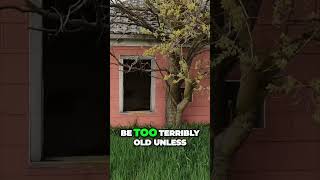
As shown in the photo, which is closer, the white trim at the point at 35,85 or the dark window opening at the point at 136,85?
the dark window opening at the point at 136,85

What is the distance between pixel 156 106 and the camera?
13.6ft

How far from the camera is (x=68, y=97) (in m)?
4.74

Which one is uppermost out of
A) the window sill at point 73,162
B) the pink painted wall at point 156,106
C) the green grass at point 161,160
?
the pink painted wall at point 156,106

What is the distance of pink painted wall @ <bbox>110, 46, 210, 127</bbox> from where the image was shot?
405 cm

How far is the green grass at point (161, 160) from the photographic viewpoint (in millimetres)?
4023

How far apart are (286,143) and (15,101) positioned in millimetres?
2542

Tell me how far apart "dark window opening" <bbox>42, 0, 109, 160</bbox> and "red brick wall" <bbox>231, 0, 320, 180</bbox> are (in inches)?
54.7

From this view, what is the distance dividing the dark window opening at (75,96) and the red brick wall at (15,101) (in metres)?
0.17

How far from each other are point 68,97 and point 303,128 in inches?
87.9

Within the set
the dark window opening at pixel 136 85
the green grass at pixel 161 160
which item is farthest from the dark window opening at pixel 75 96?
the green grass at pixel 161 160

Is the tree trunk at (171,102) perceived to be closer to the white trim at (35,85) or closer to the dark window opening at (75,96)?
the dark window opening at (75,96)

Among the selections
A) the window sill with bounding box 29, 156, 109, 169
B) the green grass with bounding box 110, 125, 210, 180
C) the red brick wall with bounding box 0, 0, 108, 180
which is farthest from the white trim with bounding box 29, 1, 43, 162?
the green grass with bounding box 110, 125, 210, 180

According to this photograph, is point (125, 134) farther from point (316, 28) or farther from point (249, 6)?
point (316, 28)

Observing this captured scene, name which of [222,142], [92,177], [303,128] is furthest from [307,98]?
[92,177]
